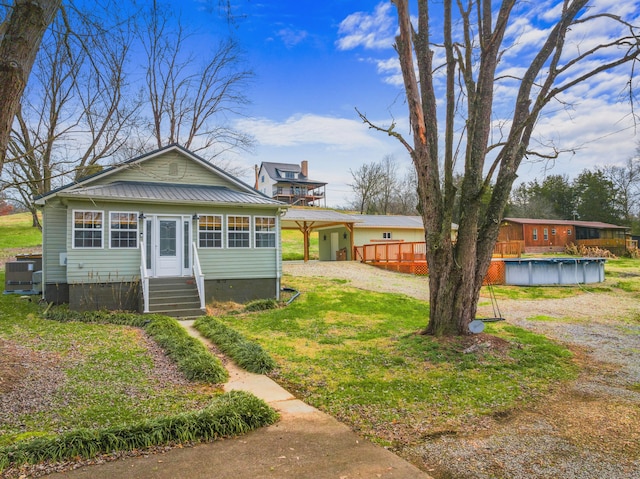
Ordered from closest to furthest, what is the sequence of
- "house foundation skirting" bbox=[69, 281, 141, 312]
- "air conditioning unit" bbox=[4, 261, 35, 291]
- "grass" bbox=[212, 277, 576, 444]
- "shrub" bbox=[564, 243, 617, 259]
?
1. "grass" bbox=[212, 277, 576, 444]
2. "house foundation skirting" bbox=[69, 281, 141, 312]
3. "air conditioning unit" bbox=[4, 261, 35, 291]
4. "shrub" bbox=[564, 243, 617, 259]

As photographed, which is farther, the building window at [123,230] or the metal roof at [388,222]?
the metal roof at [388,222]

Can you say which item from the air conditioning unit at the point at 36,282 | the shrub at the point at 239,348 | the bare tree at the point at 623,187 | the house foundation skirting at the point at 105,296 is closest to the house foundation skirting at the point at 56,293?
the house foundation skirting at the point at 105,296

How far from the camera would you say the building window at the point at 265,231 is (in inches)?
528

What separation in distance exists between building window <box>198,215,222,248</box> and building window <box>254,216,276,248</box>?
1.20m

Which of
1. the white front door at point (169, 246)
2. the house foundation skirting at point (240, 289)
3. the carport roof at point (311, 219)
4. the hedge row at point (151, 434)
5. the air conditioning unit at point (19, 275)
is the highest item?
the carport roof at point (311, 219)

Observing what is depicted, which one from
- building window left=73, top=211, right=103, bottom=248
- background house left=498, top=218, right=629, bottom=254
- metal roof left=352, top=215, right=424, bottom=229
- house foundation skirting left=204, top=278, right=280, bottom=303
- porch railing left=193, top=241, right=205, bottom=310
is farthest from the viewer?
background house left=498, top=218, right=629, bottom=254

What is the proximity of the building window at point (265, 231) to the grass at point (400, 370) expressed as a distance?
4050mm

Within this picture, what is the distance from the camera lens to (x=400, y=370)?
572cm

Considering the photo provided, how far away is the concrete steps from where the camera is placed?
10.9 m

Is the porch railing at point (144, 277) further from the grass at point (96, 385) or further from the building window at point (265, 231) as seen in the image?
the building window at point (265, 231)

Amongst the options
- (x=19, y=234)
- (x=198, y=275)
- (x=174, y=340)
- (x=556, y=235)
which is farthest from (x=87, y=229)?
(x=556, y=235)

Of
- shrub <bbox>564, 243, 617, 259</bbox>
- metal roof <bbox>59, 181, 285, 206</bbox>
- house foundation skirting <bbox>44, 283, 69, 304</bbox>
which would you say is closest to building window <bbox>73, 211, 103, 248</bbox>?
metal roof <bbox>59, 181, 285, 206</bbox>

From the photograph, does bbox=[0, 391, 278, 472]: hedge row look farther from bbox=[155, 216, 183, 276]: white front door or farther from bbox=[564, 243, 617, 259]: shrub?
bbox=[564, 243, 617, 259]: shrub

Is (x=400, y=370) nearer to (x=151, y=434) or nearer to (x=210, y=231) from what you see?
(x=151, y=434)
